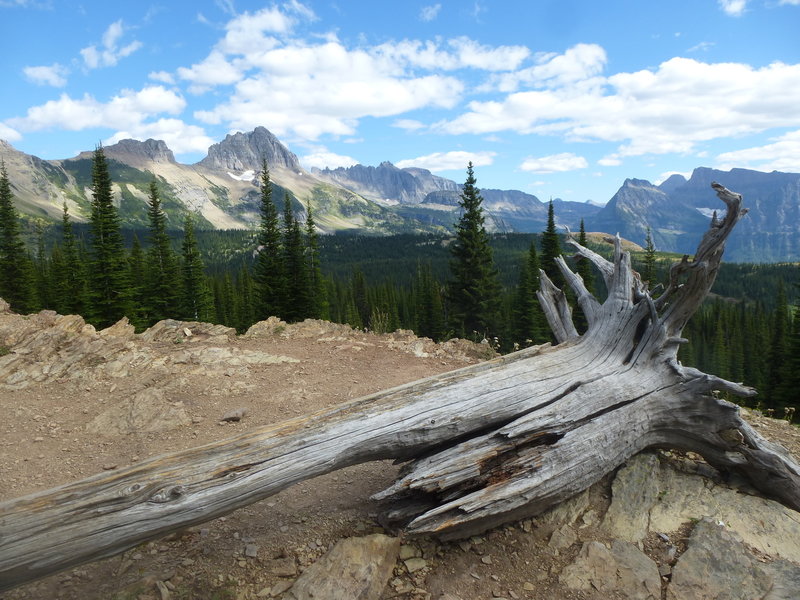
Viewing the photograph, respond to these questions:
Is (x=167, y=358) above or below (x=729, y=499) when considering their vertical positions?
above

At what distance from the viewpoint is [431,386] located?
19.0 feet

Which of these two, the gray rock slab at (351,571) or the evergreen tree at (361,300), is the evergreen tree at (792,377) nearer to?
the gray rock slab at (351,571)

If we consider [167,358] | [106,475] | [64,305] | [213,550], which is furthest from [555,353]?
[64,305]

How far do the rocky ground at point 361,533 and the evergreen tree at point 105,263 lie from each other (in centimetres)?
2527

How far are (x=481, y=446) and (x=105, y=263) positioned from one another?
3381 centimetres

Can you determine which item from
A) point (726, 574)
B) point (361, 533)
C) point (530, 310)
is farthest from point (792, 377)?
point (361, 533)

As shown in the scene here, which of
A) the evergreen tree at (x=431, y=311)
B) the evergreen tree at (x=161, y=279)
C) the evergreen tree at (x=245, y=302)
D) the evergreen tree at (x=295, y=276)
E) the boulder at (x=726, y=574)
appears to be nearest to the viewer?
the boulder at (x=726, y=574)

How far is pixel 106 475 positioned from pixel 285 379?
20.1ft

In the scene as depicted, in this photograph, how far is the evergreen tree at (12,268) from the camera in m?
39.5

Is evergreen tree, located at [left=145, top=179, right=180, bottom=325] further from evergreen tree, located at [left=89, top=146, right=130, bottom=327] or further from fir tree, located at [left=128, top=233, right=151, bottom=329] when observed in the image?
evergreen tree, located at [left=89, top=146, right=130, bottom=327]

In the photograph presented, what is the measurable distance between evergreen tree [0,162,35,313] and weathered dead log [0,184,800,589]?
45.7 meters

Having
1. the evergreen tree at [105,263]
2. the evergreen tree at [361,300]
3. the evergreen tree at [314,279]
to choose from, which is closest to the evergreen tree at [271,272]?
the evergreen tree at [314,279]

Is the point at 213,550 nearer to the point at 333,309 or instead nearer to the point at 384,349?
the point at 384,349

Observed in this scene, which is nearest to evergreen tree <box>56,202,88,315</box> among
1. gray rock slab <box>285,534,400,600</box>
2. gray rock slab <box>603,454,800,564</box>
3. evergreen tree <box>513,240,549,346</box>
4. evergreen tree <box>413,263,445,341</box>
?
evergreen tree <box>413,263,445,341</box>
